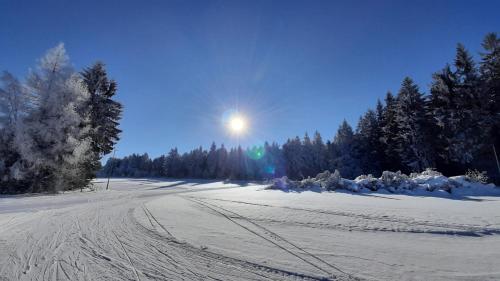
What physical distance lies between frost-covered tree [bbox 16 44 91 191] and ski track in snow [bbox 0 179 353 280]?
1328 centimetres

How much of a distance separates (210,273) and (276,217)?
415 centimetres

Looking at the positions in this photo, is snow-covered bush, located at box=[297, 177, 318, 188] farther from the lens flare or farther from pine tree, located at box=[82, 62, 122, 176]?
the lens flare

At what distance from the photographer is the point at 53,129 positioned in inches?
691

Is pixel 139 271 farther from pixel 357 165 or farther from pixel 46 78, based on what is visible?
pixel 357 165

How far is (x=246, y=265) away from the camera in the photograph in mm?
3674

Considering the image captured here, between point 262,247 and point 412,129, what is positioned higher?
point 412,129

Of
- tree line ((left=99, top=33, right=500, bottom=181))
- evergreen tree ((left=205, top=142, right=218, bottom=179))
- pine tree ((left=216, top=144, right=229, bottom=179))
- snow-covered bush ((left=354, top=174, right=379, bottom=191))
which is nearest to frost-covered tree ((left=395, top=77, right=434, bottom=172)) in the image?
tree line ((left=99, top=33, right=500, bottom=181))

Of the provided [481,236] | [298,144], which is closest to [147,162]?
[298,144]

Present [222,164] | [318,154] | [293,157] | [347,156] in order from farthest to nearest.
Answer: [222,164] → [293,157] → [318,154] → [347,156]

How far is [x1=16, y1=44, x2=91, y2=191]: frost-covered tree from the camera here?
16641 mm

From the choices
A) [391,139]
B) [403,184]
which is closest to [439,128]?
[391,139]

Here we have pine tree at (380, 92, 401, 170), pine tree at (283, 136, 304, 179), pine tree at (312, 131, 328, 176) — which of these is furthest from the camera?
pine tree at (283, 136, 304, 179)

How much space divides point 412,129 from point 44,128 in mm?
37160

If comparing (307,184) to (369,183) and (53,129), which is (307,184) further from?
(53,129)
